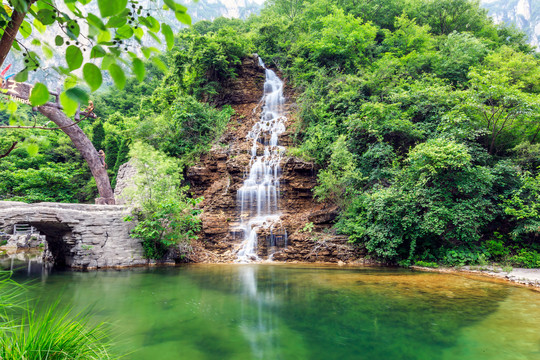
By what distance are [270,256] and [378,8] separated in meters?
19.6

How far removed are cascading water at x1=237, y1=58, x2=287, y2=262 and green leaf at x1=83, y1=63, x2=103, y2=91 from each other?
10.7 metres

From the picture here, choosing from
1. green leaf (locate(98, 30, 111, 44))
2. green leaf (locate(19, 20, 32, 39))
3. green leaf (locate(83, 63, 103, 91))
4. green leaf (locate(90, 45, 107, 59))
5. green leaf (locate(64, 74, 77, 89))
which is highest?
green leaf (locate(19, 20, 32, 39))

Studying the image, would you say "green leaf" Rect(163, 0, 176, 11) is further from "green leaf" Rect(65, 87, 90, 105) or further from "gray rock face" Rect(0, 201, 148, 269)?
"gray rock face" Rect(0, 201, 148, 269)

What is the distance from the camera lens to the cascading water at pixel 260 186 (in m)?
12.1

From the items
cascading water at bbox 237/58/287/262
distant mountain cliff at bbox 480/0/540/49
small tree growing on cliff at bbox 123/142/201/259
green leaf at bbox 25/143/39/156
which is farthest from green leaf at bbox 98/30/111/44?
distant mountain cliff at bbox 480/0/540/49

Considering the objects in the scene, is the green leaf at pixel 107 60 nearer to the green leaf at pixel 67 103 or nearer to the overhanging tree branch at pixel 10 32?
the green leaf at pixel 67 103

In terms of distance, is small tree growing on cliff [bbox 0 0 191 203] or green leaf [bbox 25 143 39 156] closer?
small tree growing on cliff [bbox 0 0 191 203]

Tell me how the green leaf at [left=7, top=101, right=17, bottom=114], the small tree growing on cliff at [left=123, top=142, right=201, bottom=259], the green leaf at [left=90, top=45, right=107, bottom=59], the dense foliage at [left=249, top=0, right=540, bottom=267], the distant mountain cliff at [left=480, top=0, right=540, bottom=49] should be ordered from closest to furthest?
the green leaf at [left=90, top=45, right=107, bottom=59], the green leaf at [left=7, top=101, right=17, bottom=114], the dense foliage at [left=249, top=0, right=540, bottom=267], the small tree growing on cliff at [left=123, top=142, right=201, bottom=259], the distant mountain cliff at [left=480, top=0, right=540, bottom=49]

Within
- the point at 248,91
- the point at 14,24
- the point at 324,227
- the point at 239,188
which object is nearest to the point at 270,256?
the point at 324,227

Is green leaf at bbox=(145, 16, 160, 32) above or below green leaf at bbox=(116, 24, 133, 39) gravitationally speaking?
above

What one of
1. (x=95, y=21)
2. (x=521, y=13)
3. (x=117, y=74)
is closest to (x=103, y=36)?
(x=95, y=21)

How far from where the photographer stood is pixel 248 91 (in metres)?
20.2

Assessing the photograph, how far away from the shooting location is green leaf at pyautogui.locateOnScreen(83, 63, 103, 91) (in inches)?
39.9

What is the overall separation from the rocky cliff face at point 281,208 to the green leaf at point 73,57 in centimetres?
1079
